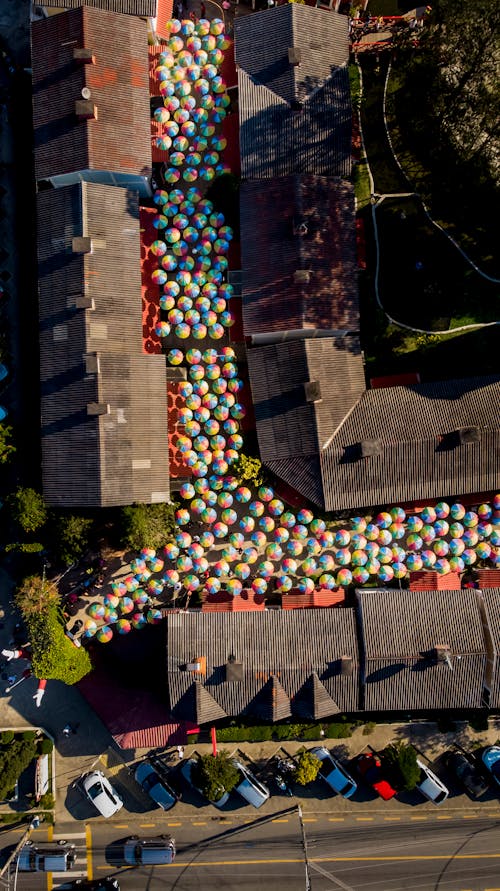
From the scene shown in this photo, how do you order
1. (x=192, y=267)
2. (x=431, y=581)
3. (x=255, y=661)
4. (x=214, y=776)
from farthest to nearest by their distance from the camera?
1. (x=192, y=267)
2. (x=431, y=581)
3. (x=214, y=776)
4. (x=255, y=661)

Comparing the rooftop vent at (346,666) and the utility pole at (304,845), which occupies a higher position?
the rooftop vent at (346,666)

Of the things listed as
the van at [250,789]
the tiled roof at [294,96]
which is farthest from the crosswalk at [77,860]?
the tiled roof at [294,96]

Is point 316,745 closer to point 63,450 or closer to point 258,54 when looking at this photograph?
point 63,450

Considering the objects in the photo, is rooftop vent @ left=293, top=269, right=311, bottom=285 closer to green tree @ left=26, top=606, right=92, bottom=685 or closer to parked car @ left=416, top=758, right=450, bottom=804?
green tree @ left=26, top=606, right=92, bottom=685

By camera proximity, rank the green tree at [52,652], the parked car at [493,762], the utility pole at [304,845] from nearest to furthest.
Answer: the green tree at [52,652] < the utility pole at [304,845] < the parked car at [493,762]

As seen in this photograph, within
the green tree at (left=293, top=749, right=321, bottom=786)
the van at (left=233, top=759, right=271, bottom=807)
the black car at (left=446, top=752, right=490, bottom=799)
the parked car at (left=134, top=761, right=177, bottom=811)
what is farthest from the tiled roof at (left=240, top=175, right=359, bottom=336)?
the parked car at (left=134, top=761, right=177, bottom=811)

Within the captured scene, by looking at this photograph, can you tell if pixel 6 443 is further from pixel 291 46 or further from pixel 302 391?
pixel 291 46

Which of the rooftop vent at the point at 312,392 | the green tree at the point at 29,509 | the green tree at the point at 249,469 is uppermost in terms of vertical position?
the rooftop vent at the point at 312,392

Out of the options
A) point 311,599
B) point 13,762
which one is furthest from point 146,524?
point 13,762

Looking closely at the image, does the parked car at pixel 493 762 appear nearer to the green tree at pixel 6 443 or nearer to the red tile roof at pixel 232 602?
the red tile roof at pixel 232 602
